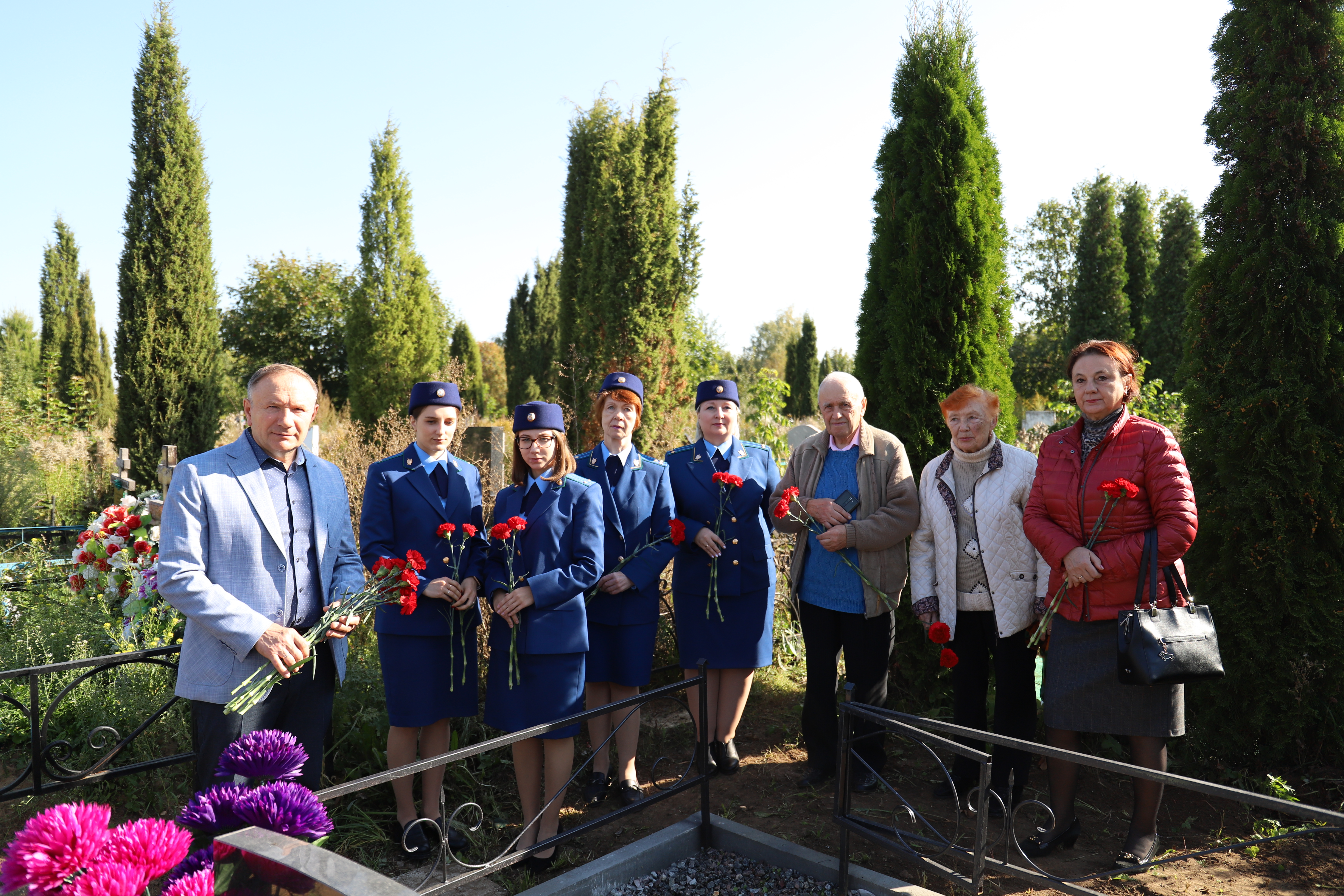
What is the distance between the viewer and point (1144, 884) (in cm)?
300

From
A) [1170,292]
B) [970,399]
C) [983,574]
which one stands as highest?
[1170,292]

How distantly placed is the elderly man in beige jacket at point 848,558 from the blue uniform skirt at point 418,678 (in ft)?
5.51

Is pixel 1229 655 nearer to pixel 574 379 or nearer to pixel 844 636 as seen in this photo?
pixel 844 636

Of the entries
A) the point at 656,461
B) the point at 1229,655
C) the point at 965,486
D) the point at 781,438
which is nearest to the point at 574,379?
the point at 781,438

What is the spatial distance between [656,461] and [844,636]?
126 centimetres

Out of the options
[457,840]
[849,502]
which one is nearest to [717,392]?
[849,502]

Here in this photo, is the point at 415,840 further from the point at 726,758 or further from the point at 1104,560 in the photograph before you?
the point at 1104,560

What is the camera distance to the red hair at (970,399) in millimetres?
3535

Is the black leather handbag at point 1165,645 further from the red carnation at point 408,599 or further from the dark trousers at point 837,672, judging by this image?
the red carnation at point 408,599

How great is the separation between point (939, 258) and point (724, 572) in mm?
2202

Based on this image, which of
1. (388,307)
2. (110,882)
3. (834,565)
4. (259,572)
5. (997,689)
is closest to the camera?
(110,882)

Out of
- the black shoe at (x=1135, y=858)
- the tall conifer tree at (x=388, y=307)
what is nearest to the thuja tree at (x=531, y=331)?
the tall conifer tree at (x=388, y=307)

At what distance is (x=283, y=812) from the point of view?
1.54 meters

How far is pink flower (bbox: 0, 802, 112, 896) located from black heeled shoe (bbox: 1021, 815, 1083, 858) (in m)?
3.10
